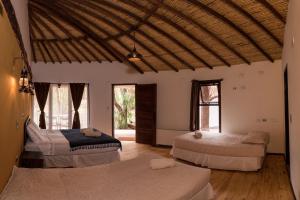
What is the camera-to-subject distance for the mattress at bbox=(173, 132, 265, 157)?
16.0 ft

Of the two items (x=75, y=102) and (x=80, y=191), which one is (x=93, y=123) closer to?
(x=75, y=102)

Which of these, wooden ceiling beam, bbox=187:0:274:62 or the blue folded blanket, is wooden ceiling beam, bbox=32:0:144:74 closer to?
the blue folded blanket

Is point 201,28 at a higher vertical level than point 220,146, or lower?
higher

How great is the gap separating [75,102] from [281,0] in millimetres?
6844

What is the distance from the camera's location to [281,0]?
3740mm

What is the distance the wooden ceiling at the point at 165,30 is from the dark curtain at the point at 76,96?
1187 mm

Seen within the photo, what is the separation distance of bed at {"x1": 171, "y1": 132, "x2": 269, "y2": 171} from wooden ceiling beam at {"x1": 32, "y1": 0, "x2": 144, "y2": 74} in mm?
3320

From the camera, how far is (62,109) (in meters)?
9.01

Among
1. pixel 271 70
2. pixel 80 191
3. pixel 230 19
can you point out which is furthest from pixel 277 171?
pixel 80 191

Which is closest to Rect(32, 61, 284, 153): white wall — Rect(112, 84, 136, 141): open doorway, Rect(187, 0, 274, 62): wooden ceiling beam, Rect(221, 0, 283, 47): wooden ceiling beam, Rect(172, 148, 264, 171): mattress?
Rect(187, 0, 274, 62): wooden ceiling beam

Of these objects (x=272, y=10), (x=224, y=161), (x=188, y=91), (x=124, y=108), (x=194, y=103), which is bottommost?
(x=224, y=161)

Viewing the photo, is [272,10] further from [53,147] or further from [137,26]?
[53,147]

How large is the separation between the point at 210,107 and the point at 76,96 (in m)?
4.37

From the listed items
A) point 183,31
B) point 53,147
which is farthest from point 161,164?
point 183,31
